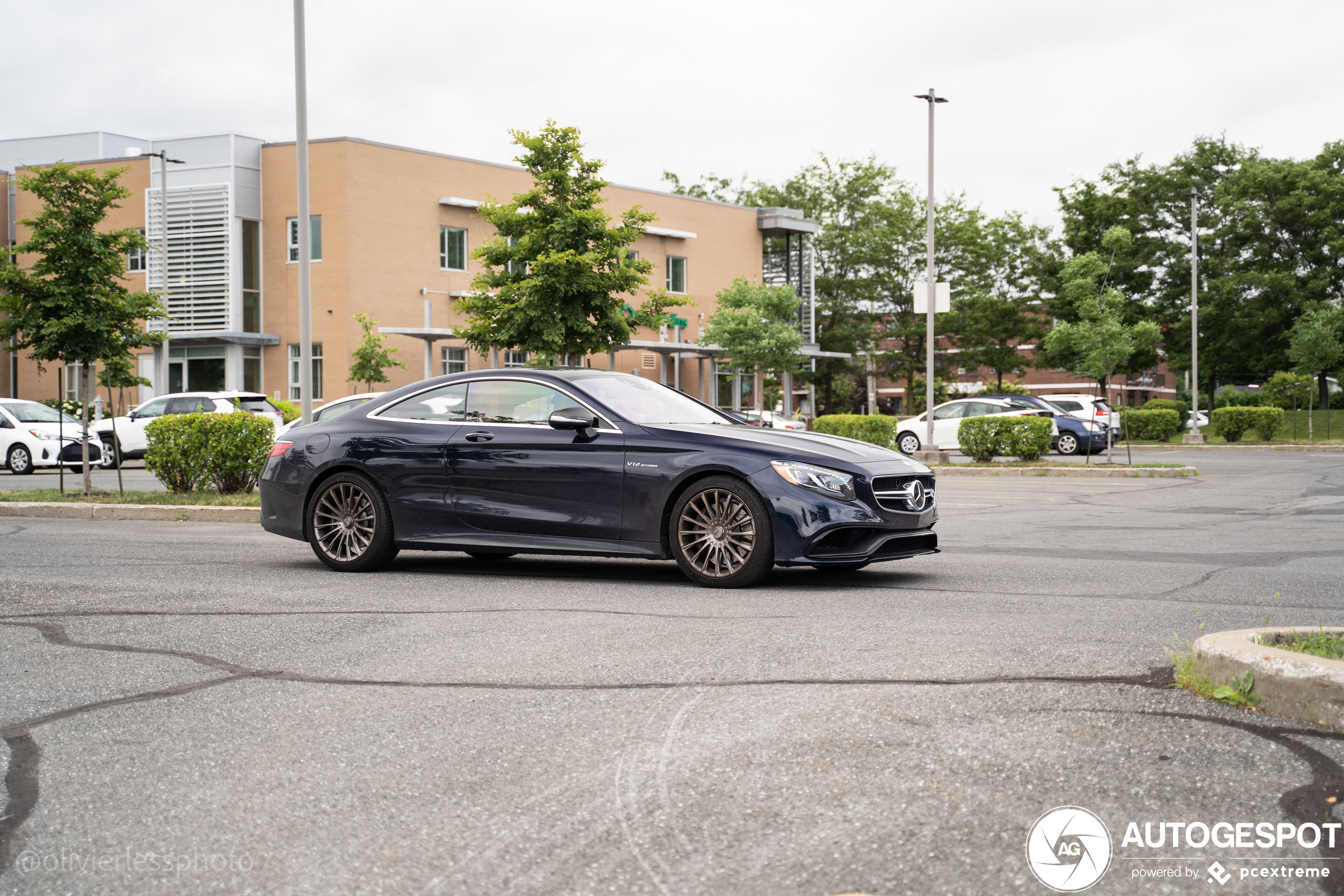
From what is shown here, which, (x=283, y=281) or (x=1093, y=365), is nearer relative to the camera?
(x=1093, y=365)

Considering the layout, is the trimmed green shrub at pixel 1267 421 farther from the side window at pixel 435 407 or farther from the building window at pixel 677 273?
the side window at pixel 435 407

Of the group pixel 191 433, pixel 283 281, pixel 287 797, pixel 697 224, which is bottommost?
pixel 287 797

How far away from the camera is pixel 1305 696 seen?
4.23m

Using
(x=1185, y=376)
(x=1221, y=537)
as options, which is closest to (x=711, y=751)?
(x=1221, y=537)

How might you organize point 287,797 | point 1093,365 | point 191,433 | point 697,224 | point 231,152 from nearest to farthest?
point 287,797, point 191,433, point 1093,365, point 231,152, point 697,224

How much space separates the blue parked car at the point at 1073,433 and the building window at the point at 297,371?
21986 millimetres

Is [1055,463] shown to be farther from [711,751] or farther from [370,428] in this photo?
[711,751]

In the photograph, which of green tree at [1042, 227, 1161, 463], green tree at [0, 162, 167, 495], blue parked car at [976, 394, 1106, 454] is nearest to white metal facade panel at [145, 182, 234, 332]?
green tree at [0, 162, 167, 495]

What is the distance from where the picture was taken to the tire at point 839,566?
7.84 meters

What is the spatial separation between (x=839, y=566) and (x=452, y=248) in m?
36.6

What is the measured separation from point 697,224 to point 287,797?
162 ft

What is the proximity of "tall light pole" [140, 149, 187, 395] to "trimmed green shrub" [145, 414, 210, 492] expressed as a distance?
24.4 m

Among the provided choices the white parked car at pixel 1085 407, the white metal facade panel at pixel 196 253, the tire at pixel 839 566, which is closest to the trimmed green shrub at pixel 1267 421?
the white parked car at pixel 1085 407

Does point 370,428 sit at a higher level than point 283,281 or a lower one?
lower
